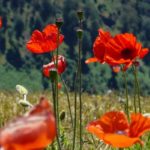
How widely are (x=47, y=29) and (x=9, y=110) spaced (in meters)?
4.48

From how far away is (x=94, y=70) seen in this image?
652 ft

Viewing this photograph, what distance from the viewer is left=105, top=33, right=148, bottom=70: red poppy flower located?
2.89m

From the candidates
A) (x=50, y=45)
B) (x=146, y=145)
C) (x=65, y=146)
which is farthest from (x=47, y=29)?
(x=146, y=145)

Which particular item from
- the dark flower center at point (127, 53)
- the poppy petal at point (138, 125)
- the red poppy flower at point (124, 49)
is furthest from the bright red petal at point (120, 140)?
the dark flower center at point (127, 53)

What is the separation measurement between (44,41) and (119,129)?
1.39 meters

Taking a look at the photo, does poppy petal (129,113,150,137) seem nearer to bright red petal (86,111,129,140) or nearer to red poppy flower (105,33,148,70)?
bright red petal (86,111,129,140)

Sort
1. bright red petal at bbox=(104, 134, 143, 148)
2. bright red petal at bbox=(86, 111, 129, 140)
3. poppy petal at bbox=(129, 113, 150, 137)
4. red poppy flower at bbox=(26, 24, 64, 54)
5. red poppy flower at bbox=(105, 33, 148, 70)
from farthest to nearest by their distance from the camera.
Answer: red poppy flower at bbox=(26, 24, 64, 54) → red poppy flower at bbox=(105, 33, 148, 70) → bright red petal at bbox=(86, 111, 129, 140) → poppy petal at bbox=(129, 113, 150, 137) → bright red petal at bbox=(104, 134, 143, 148)

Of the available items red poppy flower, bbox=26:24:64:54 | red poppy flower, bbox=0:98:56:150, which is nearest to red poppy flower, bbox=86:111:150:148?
red poppy flower, bbox=0:98:56:150

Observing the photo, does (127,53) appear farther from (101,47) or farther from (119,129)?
(119,129)

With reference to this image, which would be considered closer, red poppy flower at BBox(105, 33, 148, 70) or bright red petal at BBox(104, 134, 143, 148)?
bright red petal at BBox(104, 134, 143, 148)

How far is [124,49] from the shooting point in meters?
2.98

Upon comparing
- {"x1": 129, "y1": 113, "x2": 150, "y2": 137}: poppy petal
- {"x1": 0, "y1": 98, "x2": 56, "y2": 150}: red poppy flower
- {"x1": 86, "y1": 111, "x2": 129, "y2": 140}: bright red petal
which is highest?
{"x1": 0, "y1": 98, "x2": 56, "y2": 150}: red poppy flower

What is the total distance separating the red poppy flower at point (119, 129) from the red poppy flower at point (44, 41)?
109 cm

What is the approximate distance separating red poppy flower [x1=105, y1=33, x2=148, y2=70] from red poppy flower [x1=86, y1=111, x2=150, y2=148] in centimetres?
93
